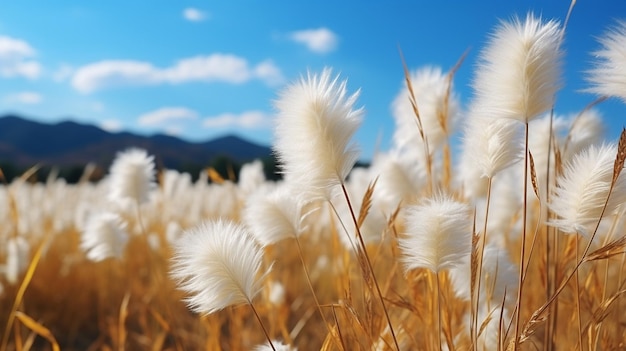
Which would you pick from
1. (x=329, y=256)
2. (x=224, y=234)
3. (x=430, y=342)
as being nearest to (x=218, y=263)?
(x=224, y=234)

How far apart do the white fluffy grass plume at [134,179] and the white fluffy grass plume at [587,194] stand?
1154mm

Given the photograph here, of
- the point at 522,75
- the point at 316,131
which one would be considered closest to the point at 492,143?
the point at 522,75

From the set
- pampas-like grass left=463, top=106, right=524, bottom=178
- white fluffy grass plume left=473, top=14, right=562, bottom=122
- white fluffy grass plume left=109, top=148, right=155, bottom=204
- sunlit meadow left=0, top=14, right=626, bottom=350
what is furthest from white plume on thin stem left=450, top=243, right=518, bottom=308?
white fluffy grass plume left=109, top=148, right=155, bottom=204

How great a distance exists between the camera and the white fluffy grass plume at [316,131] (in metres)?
0.83

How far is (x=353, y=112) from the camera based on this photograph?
0.87m

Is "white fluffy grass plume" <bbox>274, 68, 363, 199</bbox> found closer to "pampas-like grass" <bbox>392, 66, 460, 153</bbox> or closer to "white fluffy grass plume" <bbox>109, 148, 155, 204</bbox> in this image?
"pampas-like grass" <bbox>392, 66, 460, 153</bbox>

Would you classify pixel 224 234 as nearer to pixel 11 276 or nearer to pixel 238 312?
pixel 238 312

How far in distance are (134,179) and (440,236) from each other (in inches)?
42.6

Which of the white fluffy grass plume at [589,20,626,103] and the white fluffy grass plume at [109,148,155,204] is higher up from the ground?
the white fluffy grass plume at [589,20,626,103]

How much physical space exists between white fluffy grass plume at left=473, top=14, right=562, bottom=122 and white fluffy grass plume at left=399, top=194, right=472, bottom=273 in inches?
5.7

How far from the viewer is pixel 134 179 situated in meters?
1.72

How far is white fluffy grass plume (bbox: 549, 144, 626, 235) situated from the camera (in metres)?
0.84

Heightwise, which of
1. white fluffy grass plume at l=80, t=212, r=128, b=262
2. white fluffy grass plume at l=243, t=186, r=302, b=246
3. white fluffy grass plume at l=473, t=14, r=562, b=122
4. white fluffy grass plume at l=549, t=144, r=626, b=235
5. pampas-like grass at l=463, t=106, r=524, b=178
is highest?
white fluffy grass plume at l=473, t=14, r=562, b=122

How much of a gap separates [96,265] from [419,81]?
281 cm
